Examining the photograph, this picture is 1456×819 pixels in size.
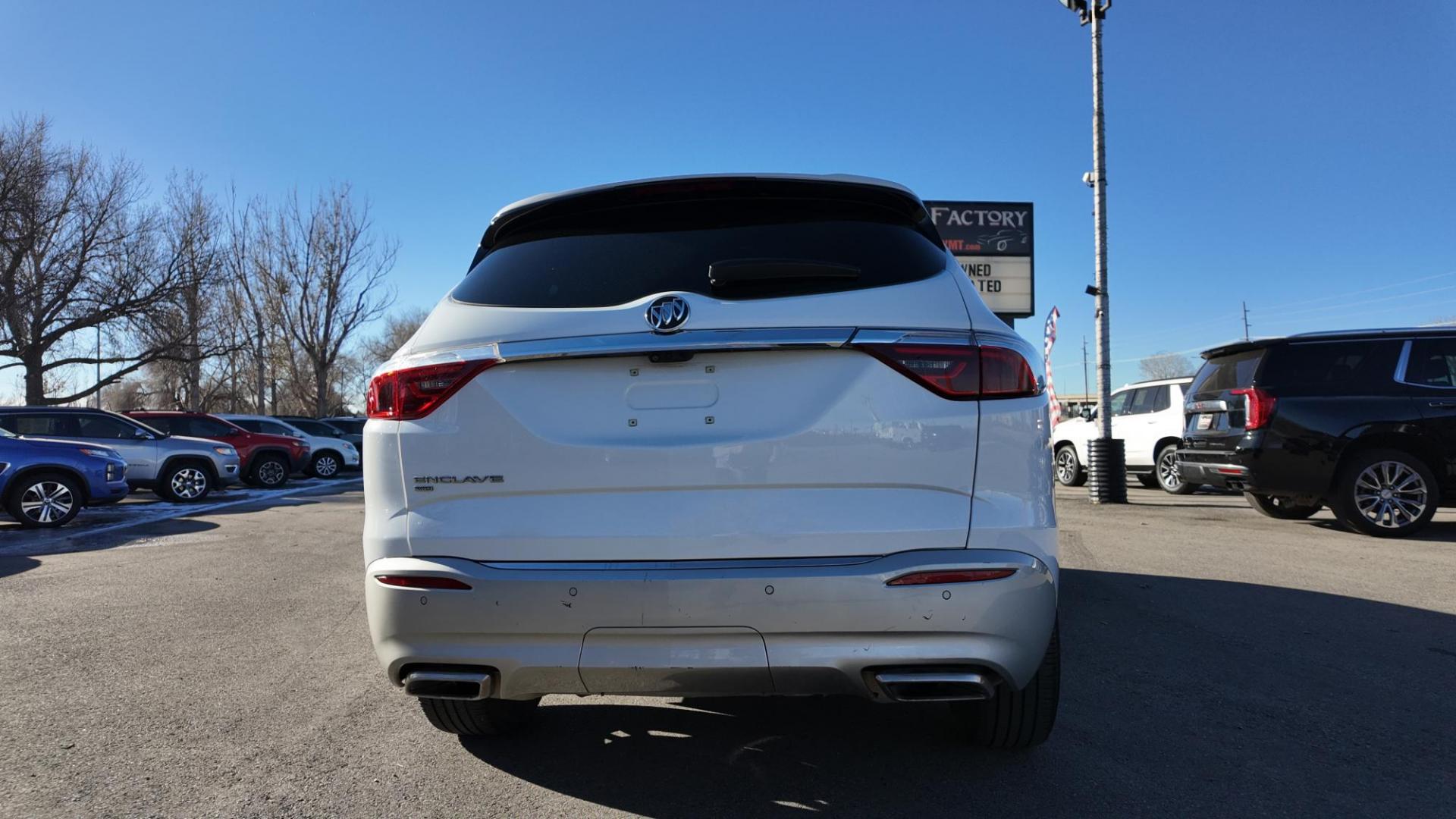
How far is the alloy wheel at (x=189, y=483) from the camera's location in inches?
597

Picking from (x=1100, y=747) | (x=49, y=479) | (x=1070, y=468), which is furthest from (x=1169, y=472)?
(x=49, y=479)

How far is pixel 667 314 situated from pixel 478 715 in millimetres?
1670

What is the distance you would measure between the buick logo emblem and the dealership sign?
42.8 ft

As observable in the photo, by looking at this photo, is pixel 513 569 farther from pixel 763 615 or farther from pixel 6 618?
pixel 6 618

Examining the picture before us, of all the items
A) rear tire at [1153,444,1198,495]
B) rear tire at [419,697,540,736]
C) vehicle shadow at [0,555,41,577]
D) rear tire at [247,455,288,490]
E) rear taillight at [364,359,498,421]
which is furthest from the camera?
rear tire at [247,455,288,490]

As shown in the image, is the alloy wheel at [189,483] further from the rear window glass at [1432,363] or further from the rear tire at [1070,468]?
the rear window glass at [1432,363]

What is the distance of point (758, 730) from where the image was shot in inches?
131

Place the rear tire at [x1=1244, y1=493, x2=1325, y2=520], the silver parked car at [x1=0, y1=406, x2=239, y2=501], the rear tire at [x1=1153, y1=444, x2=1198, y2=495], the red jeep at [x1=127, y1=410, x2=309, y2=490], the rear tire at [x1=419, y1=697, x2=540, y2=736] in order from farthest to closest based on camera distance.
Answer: the red jeep at [x1=127, y1=410, x2=309, y2=490] → the silver parked car at [x1=0, y1=406, x2=239, y2=501] → the rear tire at [x1=1153, y1=444, x2=1198, y2=495] → the rear tire at [x1=1244, y1=493, x2=1325, y2=520] → the rear tire at [x1=419, y1=697, x2=540, y2=736]

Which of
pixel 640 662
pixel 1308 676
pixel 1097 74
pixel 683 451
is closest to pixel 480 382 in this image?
pixel 683 451

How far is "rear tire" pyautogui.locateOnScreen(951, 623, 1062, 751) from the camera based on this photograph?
2.74 m

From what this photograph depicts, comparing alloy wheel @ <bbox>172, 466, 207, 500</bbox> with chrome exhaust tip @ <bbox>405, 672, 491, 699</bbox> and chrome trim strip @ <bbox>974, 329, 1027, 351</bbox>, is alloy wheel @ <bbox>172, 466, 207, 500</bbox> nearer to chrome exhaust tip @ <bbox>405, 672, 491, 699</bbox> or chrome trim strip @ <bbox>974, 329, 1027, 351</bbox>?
chrome exhaust tip @ <bbox>405, 672, 491, 699</bbox>

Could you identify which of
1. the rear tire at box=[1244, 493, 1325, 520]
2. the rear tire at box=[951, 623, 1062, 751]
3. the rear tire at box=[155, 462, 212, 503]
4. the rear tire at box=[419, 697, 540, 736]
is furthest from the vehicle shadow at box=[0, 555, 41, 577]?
the rear tire at box=[1244, 493, 1325, 520]

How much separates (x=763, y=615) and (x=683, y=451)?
48 centimetres

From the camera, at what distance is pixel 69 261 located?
30.2 metres
